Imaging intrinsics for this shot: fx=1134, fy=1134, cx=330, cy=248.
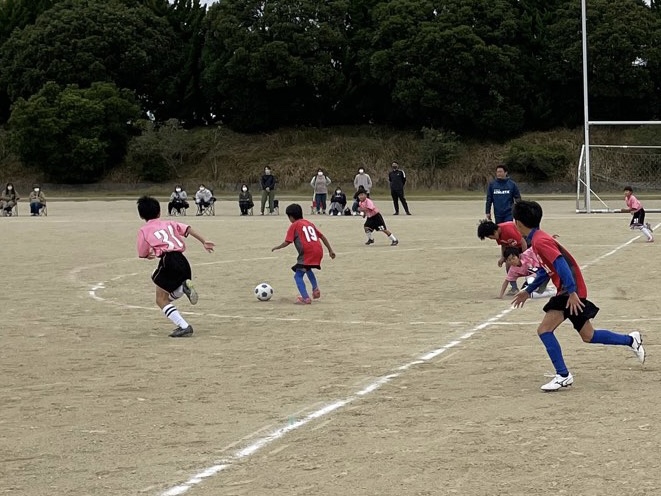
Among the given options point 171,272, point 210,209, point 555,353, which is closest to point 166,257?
point 171,272

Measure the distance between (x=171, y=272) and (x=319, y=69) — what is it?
59.4 meters

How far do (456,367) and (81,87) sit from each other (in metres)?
68.4

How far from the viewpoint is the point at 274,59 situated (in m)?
70.6

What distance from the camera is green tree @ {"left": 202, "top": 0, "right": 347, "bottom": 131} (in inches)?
2795

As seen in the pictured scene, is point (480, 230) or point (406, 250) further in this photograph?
point (406, 250)

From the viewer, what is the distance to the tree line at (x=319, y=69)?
67.4m

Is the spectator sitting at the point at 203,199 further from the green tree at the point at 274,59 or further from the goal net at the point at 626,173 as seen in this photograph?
the green tree at the point at 274,59

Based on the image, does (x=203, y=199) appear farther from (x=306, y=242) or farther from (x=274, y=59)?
(x=274, y=59)

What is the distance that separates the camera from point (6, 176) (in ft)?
245

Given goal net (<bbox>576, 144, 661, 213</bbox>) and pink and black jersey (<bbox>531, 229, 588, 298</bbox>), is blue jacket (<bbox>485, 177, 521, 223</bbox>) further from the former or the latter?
goal net (<bbox>576, 144, 661, 213</bbox>)

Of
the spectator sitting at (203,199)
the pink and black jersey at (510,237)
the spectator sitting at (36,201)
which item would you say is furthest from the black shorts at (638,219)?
the spectator sitting at (36,201)

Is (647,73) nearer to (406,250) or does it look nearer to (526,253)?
(406,250)

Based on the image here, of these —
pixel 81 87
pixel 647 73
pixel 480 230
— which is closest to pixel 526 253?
pixel 480 230

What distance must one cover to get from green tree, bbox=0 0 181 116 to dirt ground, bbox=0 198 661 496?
189 ft
